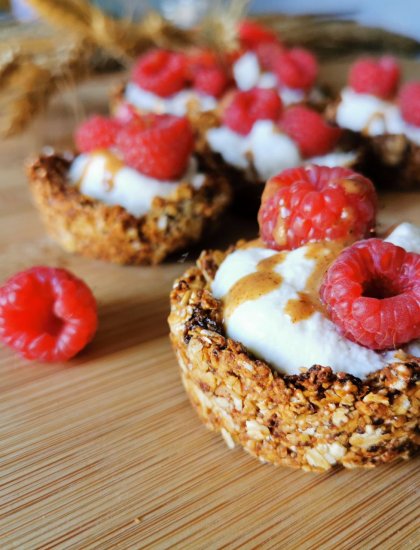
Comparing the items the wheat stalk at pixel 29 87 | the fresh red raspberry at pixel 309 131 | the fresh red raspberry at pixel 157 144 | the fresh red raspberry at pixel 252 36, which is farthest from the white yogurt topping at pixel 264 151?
the fresh red raspberry at pixel 252 36

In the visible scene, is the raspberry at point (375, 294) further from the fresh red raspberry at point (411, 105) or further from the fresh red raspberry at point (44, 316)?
the fresh red raspberry at point (411, 105)

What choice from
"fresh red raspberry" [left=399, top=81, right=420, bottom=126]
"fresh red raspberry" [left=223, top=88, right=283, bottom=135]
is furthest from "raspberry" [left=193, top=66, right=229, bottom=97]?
"fresh red raspberry" [left=399, top=81, right=420, bottom=126]

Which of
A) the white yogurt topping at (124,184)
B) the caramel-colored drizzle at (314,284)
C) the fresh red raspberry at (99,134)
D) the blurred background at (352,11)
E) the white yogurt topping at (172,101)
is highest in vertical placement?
the fresh red raspberry at (99,134)

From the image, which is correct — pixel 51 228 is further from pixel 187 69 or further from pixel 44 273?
pixel 187 69

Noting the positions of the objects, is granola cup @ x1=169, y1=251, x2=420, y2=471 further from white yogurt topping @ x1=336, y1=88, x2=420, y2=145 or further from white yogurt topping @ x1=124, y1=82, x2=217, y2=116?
white yogurt topping @ x1=124, y1=82, x2=217, y2=116

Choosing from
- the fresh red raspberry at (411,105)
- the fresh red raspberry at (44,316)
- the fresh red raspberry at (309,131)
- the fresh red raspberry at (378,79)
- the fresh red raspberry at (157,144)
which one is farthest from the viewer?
the fresh red raspberry at (378,79)

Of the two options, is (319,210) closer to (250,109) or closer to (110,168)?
(110,168)

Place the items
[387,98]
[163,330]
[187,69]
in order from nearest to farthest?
1. [163,330]
2. [387,98]
3. [187,69]

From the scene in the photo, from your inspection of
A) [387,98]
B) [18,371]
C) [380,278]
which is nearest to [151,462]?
[18,371]
